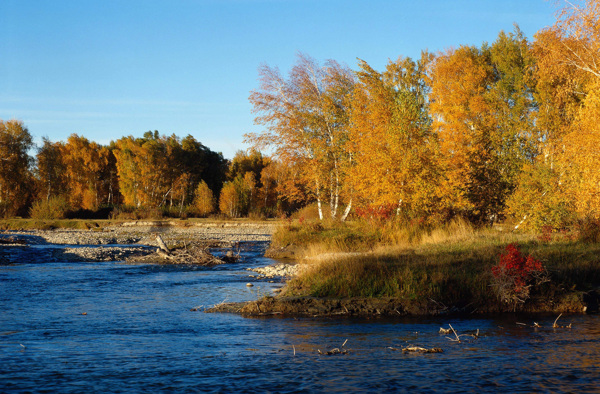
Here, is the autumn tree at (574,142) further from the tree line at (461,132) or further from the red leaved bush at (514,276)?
the red leaved bush at (514,276)

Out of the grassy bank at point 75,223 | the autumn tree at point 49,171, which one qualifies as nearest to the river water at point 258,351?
the grassy bank at point 75,223

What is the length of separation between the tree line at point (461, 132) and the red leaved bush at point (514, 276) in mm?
7443

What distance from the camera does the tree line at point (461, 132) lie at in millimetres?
Result: 22562

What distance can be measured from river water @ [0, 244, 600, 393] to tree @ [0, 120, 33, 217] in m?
57.1

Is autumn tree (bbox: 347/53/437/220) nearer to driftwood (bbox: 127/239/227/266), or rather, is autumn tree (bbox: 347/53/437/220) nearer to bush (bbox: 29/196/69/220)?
driftwood (bbox: 127/239/227/266)

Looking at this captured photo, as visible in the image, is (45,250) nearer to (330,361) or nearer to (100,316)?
(100,316)

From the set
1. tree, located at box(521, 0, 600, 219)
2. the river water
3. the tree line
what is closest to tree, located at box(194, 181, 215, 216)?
the tree line

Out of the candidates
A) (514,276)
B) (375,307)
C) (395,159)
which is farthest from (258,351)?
(395,159)

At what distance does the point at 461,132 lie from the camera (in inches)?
1299

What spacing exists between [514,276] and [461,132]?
67.1 feet

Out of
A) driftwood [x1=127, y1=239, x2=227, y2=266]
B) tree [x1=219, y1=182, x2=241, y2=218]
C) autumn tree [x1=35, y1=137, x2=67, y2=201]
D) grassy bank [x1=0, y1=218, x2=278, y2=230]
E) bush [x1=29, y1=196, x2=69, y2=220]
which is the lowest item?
driftwood [x1=127, y1=239, x2=227, y2=266]

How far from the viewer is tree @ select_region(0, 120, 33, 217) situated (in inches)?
2596

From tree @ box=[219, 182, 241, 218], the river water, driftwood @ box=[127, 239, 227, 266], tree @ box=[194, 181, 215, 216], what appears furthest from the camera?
tree @ box=[219, 182, 241, 218]

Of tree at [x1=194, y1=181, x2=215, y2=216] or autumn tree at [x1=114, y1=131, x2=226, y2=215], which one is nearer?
tree at [x1=194, y1=181, x2=215, y2=216]
